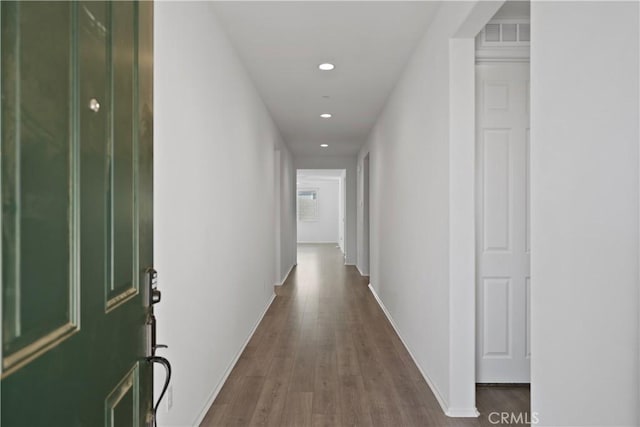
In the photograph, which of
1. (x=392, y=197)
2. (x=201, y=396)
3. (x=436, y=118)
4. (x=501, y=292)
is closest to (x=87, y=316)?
(x=201, y=396)

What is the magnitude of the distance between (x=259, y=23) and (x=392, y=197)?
91.2 inches

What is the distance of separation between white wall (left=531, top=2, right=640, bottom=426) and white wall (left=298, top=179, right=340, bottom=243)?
46.8 feet

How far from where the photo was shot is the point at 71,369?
2.28 ft

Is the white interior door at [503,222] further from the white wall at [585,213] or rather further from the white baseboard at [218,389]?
the white baseboard at [218,389]

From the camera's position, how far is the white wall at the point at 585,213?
101 cm

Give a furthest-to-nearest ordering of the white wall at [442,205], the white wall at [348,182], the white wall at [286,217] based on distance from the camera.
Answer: the white wall at [348,182] → the white wall at [286,217] → the white wall at [442,205]

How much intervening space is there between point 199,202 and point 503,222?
2095mm

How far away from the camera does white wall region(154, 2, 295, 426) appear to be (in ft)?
6.02

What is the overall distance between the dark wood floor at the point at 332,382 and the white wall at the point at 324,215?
10.8 meters

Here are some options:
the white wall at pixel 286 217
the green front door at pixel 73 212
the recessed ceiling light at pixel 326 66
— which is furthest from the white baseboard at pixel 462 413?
the white wall at pixel 286 217

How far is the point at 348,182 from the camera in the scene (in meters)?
9.45

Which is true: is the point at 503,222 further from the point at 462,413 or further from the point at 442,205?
the point at 462,413

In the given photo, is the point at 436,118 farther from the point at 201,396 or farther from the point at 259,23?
the point at 201,396

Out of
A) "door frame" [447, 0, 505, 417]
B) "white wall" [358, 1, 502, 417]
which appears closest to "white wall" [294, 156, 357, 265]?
"white wall" [358, 1, 502, 417]
